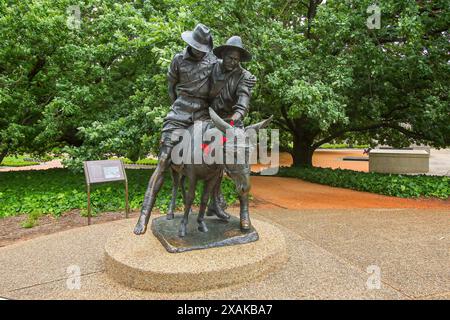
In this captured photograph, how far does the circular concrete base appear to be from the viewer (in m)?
3.52

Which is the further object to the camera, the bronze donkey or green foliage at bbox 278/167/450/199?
green foliage at bbox 278/167/450/199

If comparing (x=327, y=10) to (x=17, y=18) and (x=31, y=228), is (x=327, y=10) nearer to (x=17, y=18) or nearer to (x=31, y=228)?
(x=17, y=18)

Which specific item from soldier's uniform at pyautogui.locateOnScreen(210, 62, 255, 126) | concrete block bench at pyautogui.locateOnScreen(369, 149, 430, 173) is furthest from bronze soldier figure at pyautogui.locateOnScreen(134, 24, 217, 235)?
concrete block bench at pyautogui.locateOnScreen(369, 149, 430, 173)

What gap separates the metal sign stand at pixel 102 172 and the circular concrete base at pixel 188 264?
293 centimetres

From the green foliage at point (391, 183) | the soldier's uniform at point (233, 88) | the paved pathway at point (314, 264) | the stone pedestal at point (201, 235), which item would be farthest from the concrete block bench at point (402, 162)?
the soldier's uniform at point (233, 88)

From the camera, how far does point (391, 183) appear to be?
9.96 m

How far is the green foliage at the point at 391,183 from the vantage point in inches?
374

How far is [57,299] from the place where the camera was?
11.5 feet

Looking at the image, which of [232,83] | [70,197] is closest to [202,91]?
[232,83]

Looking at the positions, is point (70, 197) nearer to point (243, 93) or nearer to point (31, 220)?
point (31, 220)

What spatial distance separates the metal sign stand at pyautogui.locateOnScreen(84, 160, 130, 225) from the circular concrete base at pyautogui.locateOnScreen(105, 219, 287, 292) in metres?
2.93

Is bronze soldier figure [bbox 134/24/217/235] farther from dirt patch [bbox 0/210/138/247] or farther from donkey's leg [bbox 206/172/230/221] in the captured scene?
dirt patch [bbox 0/210/138/247]

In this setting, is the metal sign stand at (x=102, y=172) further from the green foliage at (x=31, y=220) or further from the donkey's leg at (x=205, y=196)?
the donkey's leg at (x=205, y=196)

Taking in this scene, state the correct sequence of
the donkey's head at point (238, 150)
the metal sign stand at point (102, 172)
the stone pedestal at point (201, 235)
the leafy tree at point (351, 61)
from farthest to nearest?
1. the leafy tree at point (351, 61)
2. the metal sign stand at point (102, 172)
3. the stone pedestal at point (201, 235)
4. the donkey's head at point (238, 150)
